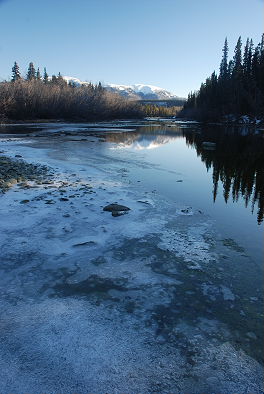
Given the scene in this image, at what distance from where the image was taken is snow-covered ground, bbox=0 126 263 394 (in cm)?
317

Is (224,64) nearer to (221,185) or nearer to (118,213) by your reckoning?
(221,185)

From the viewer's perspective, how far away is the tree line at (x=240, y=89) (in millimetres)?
64250

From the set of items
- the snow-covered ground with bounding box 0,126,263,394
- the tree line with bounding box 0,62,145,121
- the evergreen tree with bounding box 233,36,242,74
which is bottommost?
the snow-covered ground with bounding box 0,126,263,394

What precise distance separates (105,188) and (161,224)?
394cm

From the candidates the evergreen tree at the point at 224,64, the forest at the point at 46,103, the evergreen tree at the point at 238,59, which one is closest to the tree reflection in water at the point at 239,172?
the forest at the point at 46,103

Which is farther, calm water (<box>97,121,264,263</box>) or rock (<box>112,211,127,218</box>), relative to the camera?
rock (<box>112,211,127,218</box>)

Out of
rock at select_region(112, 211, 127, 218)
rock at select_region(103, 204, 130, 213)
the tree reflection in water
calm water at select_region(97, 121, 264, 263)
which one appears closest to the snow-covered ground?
rock at select_region(112, 211, 127, 218)

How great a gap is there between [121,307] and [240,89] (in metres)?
73.5

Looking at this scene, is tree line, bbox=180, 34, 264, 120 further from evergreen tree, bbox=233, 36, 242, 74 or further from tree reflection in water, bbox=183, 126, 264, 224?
tree reflection in water, bbox=183, 126, 264, 224

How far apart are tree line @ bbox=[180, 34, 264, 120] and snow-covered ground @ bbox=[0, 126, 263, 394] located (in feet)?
199

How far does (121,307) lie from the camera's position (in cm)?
437

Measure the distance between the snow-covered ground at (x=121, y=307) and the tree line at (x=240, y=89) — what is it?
60683mm

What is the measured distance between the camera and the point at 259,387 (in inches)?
123

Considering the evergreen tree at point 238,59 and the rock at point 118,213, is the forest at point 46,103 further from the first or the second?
the rock at point 118,213
